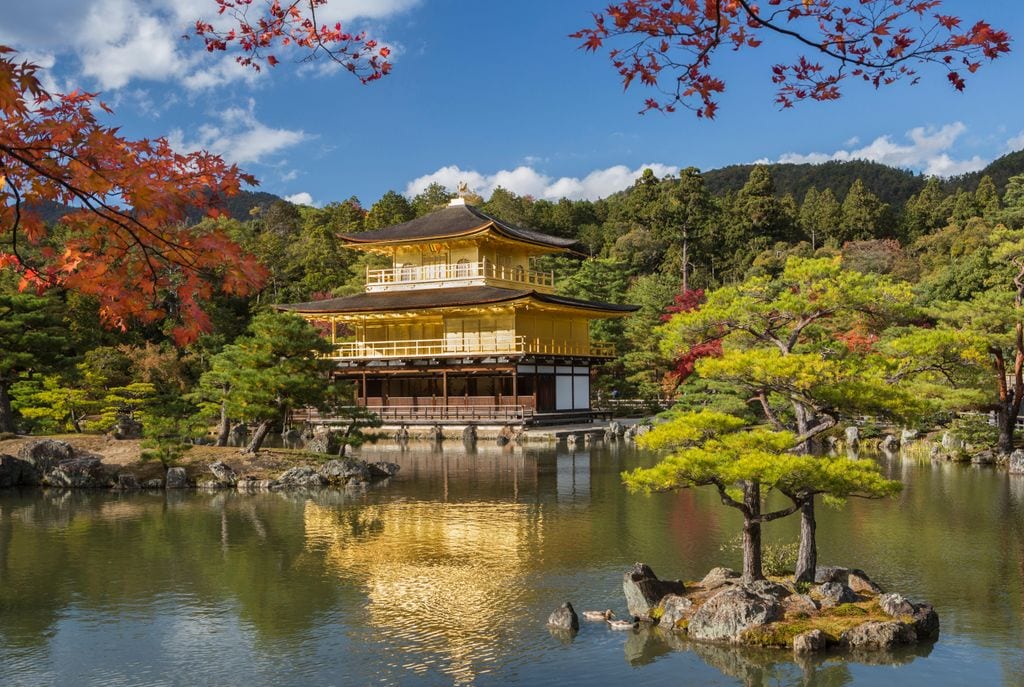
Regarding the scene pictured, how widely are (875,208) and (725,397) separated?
34.8m

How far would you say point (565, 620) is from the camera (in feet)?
28.9

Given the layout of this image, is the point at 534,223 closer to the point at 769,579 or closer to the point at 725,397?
the point at 725,397

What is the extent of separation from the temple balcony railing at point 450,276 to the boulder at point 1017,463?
19849 mm

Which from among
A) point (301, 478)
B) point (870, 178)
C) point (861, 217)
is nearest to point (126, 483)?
point (301, 478)

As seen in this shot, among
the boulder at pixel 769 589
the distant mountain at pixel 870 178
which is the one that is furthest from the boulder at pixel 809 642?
the distant mountain at pixel 870 178

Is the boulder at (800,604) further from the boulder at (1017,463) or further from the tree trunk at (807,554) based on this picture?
the boulder at (1017,463)

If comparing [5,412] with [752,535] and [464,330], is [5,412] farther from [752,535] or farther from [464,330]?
[752,535]

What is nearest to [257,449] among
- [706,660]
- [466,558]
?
[466,558]

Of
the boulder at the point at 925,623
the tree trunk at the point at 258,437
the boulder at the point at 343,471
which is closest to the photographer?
the boulder at the point at 925,623

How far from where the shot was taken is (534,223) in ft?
208

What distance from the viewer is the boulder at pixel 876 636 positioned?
8180 millimetres

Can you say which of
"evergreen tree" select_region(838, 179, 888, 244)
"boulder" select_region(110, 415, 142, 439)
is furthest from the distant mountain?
"boulder" select_region(110, 415, 142, 439)

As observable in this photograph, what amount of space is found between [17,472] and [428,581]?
12.2 meters

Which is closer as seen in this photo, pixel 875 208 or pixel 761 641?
pixel 761 641
